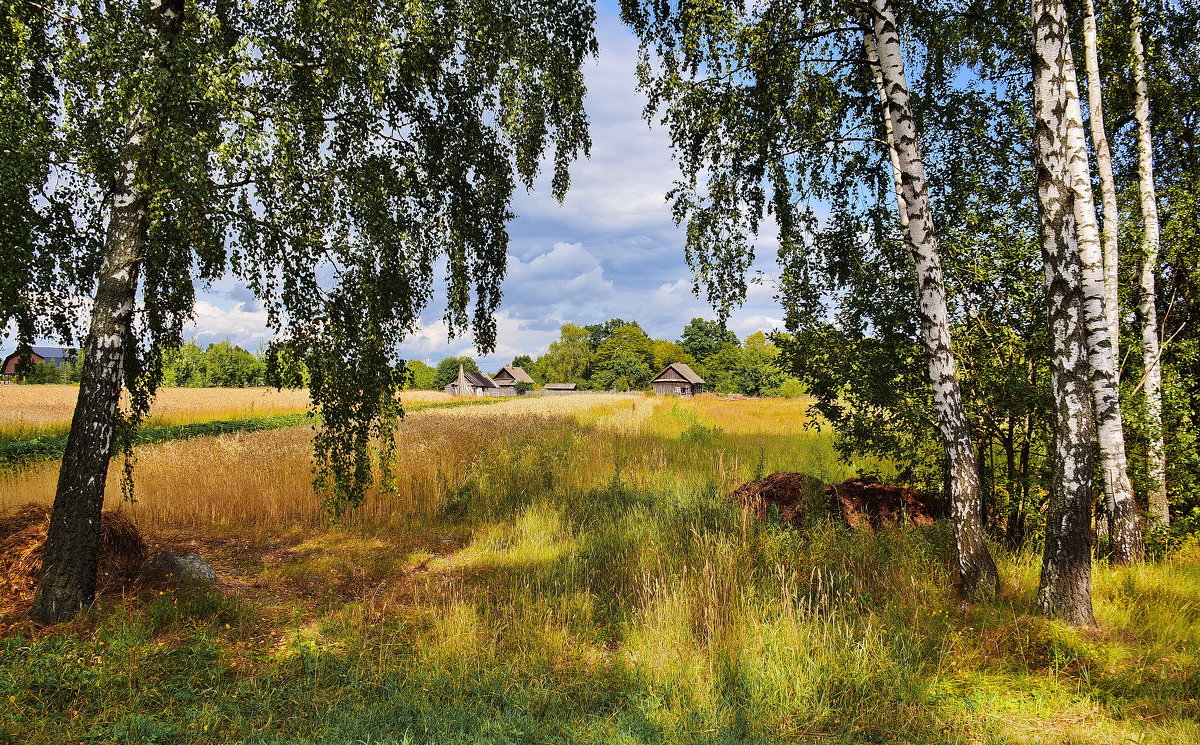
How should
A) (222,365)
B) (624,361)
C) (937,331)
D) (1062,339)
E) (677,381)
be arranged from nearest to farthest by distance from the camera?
(1062,339)
(937,331)
(677,381)
(222,365)
(624,361)

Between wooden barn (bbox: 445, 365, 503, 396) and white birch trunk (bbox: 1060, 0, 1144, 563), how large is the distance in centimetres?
7241

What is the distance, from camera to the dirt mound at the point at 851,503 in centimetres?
666

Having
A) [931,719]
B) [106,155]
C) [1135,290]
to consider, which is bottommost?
[931,719]

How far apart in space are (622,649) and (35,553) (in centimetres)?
667

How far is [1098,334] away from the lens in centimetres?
446

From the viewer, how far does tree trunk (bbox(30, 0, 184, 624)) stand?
4898 mm

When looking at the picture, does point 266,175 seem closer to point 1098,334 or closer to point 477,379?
point 1098,334

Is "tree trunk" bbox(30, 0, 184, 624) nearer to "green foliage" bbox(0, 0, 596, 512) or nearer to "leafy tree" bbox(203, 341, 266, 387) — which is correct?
"green foliage" bbox(0, 0, 596, 512)

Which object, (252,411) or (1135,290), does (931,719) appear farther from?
(252,411)

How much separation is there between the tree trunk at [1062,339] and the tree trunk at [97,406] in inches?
330

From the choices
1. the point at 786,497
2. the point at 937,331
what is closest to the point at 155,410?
the point at 786,497

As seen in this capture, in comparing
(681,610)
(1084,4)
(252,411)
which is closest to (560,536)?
(681,610)

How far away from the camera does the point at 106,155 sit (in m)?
5.54

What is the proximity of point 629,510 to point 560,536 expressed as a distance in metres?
1.43
